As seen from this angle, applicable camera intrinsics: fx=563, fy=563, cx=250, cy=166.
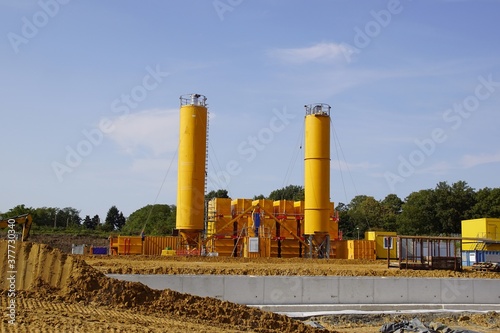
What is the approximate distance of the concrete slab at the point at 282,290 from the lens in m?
18.1

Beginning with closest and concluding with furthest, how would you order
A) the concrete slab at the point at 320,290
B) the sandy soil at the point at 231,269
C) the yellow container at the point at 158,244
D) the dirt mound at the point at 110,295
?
1. the dirt mound at the point at 110,295
2. the concrete slab at the point at 320,290
3. the sandy soil at the point at 231,269
4. the yellow container at the point at 158,244

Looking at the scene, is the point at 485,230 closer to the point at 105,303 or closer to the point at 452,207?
the point at 105,303

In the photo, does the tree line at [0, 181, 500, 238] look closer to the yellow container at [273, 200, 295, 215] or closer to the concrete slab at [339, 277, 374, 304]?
the yellow container at [273, 200, 295, 215]

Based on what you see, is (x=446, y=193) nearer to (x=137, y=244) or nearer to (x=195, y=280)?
(x=137, y=244)

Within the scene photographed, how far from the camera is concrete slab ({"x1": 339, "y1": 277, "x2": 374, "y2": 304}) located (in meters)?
18.8

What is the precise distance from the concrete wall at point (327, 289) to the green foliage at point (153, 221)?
→ 52133mm

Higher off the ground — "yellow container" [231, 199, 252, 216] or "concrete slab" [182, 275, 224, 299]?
"yellow container" [231, 199, 252, 216]

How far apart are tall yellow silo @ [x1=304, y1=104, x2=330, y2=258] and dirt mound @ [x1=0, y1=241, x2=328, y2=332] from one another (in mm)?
26183

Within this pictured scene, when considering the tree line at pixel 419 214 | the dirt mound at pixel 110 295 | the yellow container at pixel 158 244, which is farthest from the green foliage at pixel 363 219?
the dirt mound at pixel 110 295

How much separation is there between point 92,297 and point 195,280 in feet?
15.7

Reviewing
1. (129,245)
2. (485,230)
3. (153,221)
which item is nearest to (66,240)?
(129,245)

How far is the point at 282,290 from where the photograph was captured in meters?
18.2

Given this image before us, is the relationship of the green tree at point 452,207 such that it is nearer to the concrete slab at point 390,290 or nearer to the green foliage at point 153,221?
the green foliage at point 153,221

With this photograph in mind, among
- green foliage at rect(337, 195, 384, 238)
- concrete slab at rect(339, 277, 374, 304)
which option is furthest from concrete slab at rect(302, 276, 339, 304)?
green foliage at rect(337, 195, 384, 238)
